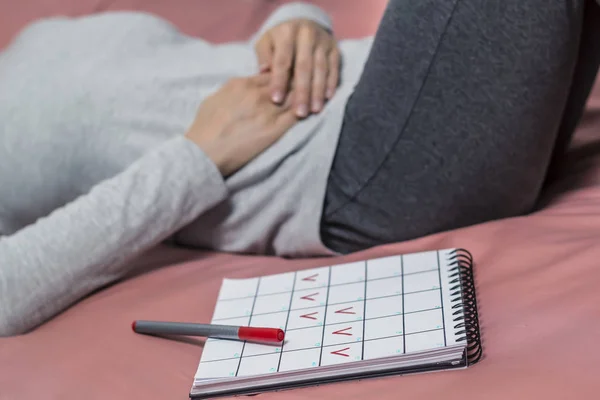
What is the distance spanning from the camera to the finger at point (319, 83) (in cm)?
80

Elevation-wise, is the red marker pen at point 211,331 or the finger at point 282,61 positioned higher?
the finger at point 282,61

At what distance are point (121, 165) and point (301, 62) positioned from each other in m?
0.26

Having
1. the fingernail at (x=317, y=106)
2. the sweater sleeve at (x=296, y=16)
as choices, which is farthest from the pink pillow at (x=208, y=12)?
the fingernail at (x=317, y=106)

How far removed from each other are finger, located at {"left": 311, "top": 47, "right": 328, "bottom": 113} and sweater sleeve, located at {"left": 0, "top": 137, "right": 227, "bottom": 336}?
15cm

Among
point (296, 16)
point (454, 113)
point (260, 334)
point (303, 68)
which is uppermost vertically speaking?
point (296, 16)

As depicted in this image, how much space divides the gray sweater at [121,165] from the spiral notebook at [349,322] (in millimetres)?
125

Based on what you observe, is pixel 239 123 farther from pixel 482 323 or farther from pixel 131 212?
A: pixel 482 323

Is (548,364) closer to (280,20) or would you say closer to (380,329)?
(380,329)

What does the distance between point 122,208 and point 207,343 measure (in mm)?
213

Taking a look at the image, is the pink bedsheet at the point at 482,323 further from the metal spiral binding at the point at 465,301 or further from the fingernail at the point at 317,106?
the fingernail at the point at 317,106

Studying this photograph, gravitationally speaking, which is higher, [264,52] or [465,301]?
[264,52]

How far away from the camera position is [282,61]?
839mm

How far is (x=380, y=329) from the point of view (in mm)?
562

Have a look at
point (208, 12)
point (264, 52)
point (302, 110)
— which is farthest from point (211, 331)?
point (208, 12)
